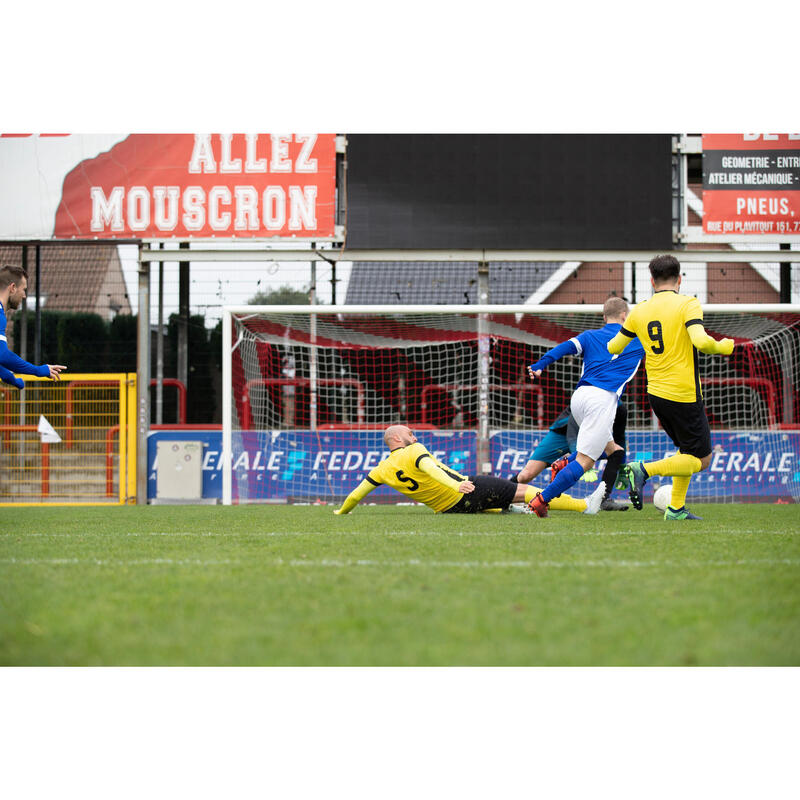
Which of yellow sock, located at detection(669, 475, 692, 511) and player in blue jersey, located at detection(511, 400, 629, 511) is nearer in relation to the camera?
yellow sock, located at detection(669, 475, 692, 511)

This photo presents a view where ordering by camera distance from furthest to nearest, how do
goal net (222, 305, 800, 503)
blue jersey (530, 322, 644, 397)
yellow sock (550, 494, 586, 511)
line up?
goal net (222, 305, 800, 503) < yellow sock (550, 494, 586, 511) < blue jersey (530, 322, 644, 397)

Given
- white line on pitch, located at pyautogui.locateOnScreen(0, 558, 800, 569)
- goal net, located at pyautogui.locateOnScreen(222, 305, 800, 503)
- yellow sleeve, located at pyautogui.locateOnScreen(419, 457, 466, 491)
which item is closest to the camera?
white line on pitch, located at pyautogui.locateOnScreen(0, 558, 800, 569)

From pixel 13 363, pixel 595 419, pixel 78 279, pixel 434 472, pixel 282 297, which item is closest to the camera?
pixel 13 363

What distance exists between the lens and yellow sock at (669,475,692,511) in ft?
20.4

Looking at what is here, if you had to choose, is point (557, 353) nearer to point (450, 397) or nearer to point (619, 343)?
point (619, 343)

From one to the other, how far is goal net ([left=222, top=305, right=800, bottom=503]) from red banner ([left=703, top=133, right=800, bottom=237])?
1.43 m

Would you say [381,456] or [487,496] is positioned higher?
[381,456]

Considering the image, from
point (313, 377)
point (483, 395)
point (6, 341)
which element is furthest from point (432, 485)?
point (313, 377)

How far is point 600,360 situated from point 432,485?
5.29 ft

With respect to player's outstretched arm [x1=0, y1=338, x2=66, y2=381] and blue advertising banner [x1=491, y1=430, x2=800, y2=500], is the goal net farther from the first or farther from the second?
player's outstretched arm [x1=0, y1=338, x2=66, y2=381]

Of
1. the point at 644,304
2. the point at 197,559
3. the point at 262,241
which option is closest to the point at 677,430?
the point at 644,304

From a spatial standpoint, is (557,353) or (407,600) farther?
(557,353)

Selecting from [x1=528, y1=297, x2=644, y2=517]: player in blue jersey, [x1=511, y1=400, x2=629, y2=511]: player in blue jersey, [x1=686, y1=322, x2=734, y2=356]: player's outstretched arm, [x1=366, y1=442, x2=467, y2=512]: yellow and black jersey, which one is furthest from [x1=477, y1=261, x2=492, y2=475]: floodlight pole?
[x1=686, y1=322, x2=734, y2=356]: player's outstretched arm

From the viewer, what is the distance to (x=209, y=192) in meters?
11.9
